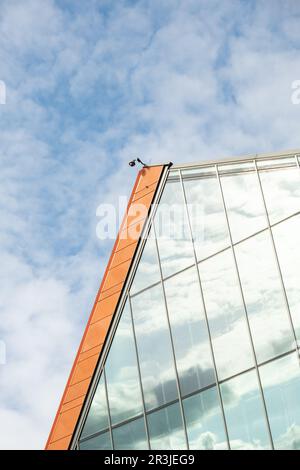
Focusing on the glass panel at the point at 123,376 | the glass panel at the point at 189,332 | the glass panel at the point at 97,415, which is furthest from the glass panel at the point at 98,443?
the glass panel at the point at 189,332

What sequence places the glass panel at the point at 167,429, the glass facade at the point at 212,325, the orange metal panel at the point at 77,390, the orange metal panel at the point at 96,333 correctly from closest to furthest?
the glass facade at the point at 212,325
the glass panel at the point at 167,429
the orange metal panel at the point at 77,390
the orange metal panel at the point at 96,333

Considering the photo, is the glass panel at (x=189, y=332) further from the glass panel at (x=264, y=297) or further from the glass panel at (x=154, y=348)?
the glass panel at (x=264, y=297)

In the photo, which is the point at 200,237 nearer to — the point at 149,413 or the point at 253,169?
the point at 253,169

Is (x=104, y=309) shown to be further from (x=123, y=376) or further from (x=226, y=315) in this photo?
(x=226, y=315)

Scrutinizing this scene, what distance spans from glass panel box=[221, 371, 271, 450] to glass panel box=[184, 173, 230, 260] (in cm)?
490

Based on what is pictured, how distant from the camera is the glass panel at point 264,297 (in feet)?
66.2

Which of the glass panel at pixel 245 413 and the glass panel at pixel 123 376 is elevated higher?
the glass panel at pixel 123 376

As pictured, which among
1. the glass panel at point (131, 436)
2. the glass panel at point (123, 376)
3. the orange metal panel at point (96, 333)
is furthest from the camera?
the orange metal panel at point (96, 333)

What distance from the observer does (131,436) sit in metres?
22.4

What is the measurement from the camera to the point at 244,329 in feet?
69.2

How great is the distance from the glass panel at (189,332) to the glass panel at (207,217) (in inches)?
42.8

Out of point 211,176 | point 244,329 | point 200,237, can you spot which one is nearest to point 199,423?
point 244,329
